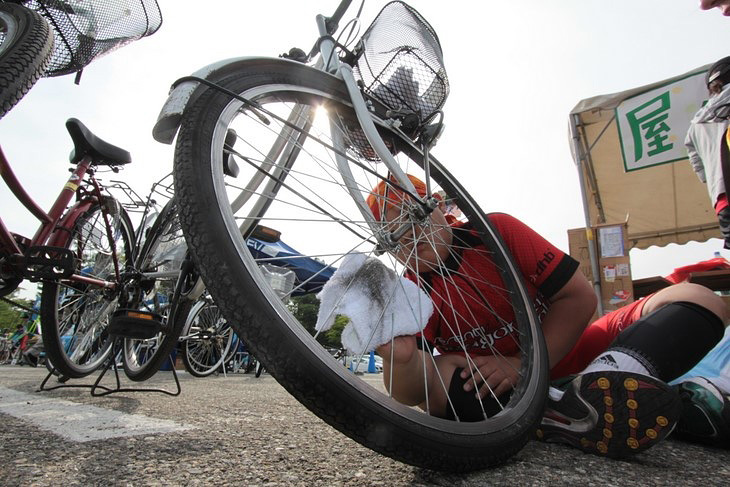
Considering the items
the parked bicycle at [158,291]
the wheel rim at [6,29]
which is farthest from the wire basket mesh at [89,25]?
the parked bicycle at [158,291]

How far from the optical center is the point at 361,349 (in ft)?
2.47

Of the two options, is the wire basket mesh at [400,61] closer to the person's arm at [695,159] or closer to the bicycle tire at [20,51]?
the bicycle tire at [20,51]

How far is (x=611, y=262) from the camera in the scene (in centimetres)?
335

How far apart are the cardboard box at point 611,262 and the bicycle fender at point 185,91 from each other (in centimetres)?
315

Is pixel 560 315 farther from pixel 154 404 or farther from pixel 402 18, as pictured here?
pixel 154 404

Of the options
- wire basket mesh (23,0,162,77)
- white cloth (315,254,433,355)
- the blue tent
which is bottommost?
white cloth (315,254,433,355)

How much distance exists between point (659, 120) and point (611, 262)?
2.03 meters

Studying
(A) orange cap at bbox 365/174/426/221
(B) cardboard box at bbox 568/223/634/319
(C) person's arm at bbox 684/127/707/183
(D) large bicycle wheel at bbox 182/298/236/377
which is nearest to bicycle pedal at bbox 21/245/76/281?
(A) orange cap at bbox 365/174/426/221

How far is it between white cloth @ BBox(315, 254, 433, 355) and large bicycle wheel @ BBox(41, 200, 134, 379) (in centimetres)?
159

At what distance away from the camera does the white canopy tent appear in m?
4.12

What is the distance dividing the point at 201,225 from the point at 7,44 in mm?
1246

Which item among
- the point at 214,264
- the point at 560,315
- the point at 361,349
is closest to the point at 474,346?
the point at 560,315

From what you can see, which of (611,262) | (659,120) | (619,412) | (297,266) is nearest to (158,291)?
(297,266)

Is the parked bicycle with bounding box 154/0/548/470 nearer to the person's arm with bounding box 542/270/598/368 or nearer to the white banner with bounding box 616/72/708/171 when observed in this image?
the person's arm with bounding box 542/270/598/368
